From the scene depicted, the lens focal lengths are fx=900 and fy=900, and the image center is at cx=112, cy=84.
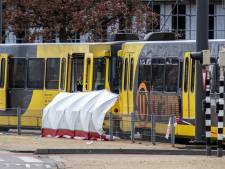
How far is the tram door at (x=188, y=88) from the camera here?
2495cm

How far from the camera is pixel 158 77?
2664 cm

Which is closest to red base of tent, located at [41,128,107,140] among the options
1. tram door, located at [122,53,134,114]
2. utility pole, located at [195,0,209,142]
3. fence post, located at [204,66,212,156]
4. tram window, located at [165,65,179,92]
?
tram door, located at [122,53,134,114]

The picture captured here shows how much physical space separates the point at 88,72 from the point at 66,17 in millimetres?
16631

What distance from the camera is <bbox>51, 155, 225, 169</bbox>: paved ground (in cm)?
1856

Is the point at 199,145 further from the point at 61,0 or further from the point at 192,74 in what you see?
the point at 61,0

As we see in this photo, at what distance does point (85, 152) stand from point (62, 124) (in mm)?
5789

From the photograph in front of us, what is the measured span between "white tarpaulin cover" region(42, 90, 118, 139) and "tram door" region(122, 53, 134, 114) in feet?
1.20

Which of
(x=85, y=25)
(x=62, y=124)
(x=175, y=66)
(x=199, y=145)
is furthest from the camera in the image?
(x=85, y=25)

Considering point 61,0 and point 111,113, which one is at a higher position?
point 61,0

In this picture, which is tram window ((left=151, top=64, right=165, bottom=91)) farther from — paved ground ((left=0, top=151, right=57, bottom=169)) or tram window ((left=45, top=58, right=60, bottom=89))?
paved ground ((left=0, top=151, right=57, bottom=169))

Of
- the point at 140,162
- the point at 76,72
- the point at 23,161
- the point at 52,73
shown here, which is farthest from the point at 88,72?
the point at 140,162

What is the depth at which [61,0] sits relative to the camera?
149 feet

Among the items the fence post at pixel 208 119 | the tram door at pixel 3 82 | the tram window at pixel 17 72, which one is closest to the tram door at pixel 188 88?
the fence post at pixel 208 119

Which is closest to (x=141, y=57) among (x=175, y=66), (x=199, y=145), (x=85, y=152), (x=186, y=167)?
(x=175, y=66)
